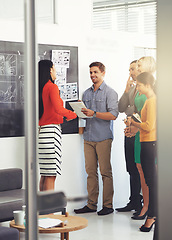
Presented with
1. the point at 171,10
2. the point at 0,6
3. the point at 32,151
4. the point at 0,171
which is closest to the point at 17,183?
the point at 0,171

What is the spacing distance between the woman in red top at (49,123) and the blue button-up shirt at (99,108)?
0.38 feet

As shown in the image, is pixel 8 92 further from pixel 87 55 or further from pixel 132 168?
pixel 132 168

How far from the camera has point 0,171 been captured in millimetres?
2266

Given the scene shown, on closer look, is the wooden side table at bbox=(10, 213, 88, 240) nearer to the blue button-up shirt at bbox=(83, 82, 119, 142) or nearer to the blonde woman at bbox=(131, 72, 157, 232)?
the blonde woman at bbox=(131, 72, 157, 232)

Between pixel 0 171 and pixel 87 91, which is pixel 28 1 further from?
pixel 87 91

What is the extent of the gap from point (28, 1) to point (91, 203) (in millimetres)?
1604

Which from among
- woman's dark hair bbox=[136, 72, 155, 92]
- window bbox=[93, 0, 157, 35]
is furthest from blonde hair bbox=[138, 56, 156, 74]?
window bbox=[93, 0, 157, 35]

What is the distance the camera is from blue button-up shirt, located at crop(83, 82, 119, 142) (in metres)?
2.55

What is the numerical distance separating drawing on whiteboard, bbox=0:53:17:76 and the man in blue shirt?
0.47 metres

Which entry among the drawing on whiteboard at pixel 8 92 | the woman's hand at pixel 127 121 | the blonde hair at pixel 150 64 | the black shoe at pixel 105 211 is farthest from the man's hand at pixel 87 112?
the blonde hair at pixel 150 64

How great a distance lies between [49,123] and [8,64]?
698 millimetres

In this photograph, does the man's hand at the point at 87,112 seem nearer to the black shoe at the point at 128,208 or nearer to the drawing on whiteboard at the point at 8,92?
the drawing on whiteboard at the point at 8,92

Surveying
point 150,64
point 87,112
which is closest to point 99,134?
point 87,112

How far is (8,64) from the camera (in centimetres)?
237
